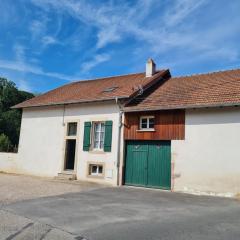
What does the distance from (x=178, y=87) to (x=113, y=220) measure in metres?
10.0

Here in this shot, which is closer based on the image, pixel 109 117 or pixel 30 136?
pixel 109 117

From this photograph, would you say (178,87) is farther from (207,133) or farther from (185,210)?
(185,210)

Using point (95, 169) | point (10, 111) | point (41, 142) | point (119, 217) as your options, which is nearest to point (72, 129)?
point (41, 142)

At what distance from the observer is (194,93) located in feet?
50.5

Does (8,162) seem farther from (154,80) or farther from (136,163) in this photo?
(154,80)

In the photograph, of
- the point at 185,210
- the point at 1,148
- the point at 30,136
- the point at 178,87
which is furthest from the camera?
the point at 1,148

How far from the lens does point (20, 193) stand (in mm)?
12703

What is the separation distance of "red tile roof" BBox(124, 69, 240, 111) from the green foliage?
19717 mm

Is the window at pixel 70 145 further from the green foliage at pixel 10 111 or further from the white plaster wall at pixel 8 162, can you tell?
the green foliage at pixel 10 111

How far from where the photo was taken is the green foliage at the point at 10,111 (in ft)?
113

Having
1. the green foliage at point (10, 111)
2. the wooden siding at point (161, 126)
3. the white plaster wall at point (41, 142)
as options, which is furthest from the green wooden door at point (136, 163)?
the green foliage at point (10, 111)

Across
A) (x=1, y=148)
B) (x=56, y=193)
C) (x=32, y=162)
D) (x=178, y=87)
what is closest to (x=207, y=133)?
(x=178, y=87)

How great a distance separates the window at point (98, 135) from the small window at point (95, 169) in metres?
0.91

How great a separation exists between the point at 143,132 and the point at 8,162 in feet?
33.3
